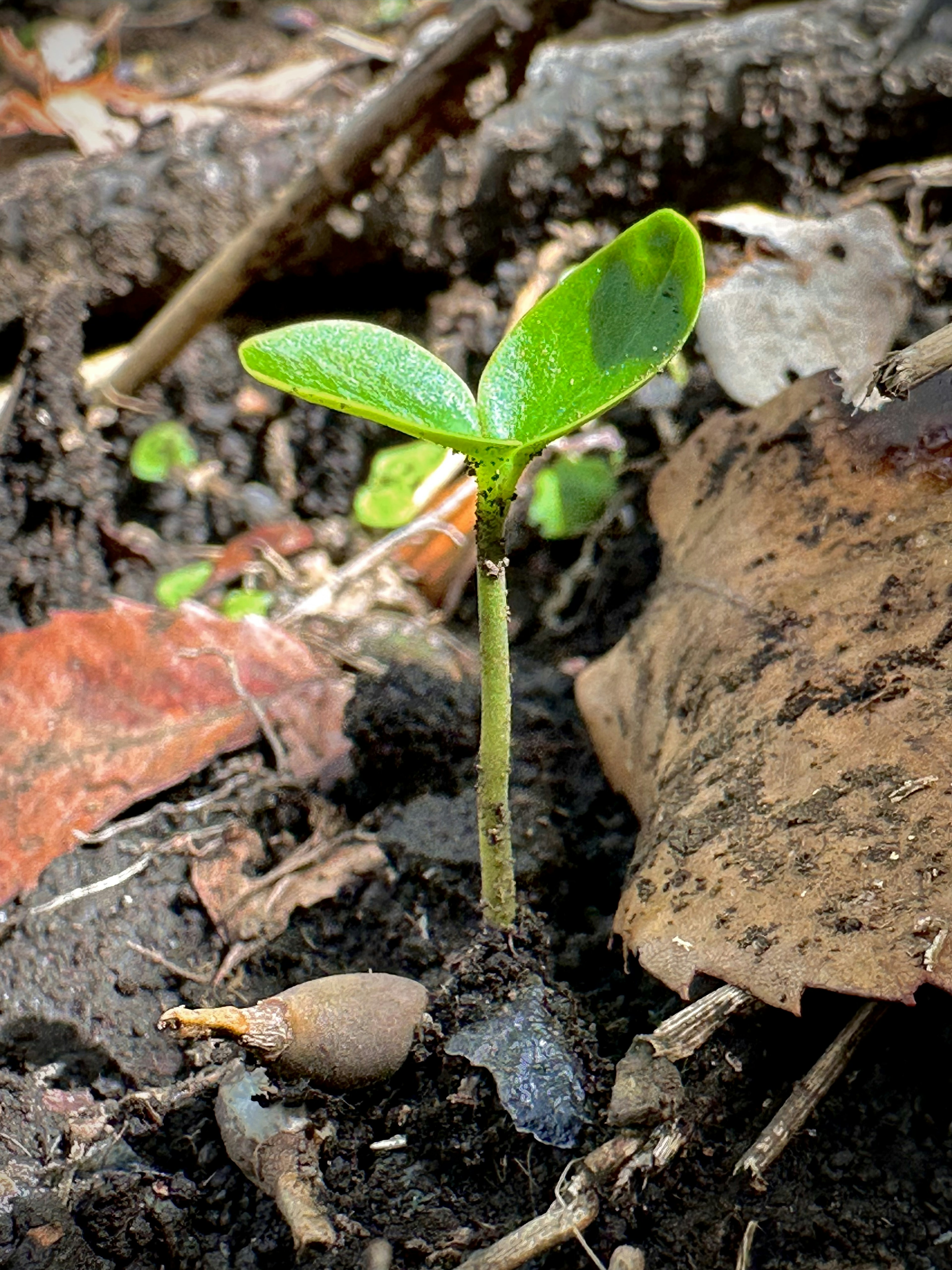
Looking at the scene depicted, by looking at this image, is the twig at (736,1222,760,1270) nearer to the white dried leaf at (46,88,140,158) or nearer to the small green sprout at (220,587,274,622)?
the small green sprout at (220,587,274,622)

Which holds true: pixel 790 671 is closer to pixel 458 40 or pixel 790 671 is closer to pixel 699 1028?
pixel 699 1028

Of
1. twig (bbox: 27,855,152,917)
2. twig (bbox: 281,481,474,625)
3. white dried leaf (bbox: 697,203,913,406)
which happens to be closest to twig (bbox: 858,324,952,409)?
white dried leaf (bbox: 697,203,913,406)

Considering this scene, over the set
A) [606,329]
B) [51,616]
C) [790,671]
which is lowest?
[790,671]

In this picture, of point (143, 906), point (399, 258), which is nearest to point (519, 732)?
point (143, 906)

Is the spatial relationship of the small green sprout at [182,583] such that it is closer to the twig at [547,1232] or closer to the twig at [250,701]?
the twig at [250,701]

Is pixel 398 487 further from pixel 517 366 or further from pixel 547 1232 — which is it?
pixel 547 1232
